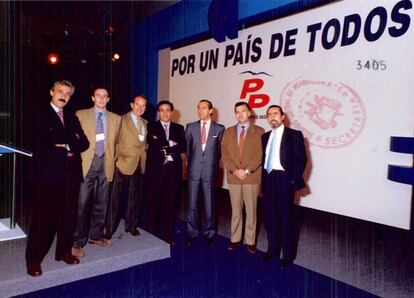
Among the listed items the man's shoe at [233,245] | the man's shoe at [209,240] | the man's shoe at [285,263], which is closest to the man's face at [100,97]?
the man's shoe at [209,240]

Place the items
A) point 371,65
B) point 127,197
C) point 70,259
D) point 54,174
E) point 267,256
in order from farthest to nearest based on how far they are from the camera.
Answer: point 371,65
point 127,197
point 267,256
point 70,259
point 54,174

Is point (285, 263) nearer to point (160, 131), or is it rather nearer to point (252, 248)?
point (252, 248)

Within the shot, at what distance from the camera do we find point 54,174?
265 cm

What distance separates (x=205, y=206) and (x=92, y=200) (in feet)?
4.19

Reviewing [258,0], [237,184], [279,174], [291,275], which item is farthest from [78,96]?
[291,275]

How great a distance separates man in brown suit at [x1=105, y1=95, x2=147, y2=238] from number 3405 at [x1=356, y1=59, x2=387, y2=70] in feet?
9.02

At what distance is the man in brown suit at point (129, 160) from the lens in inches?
142

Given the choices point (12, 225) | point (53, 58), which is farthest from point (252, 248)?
point (53, 58)

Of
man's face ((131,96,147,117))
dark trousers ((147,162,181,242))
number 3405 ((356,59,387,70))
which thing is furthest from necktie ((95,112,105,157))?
number 3405 ((356,59,387,70))

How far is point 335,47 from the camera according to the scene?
171 inches

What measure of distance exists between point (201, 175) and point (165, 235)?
33.5 inches

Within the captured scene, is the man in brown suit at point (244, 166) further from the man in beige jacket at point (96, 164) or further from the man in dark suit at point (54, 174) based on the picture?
the man in dark suit at point (54, 174)

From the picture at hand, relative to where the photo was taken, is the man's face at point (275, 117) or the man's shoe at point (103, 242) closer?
the man's face at point (275, 117)

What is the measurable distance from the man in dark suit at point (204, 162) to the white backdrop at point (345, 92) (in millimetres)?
1631
